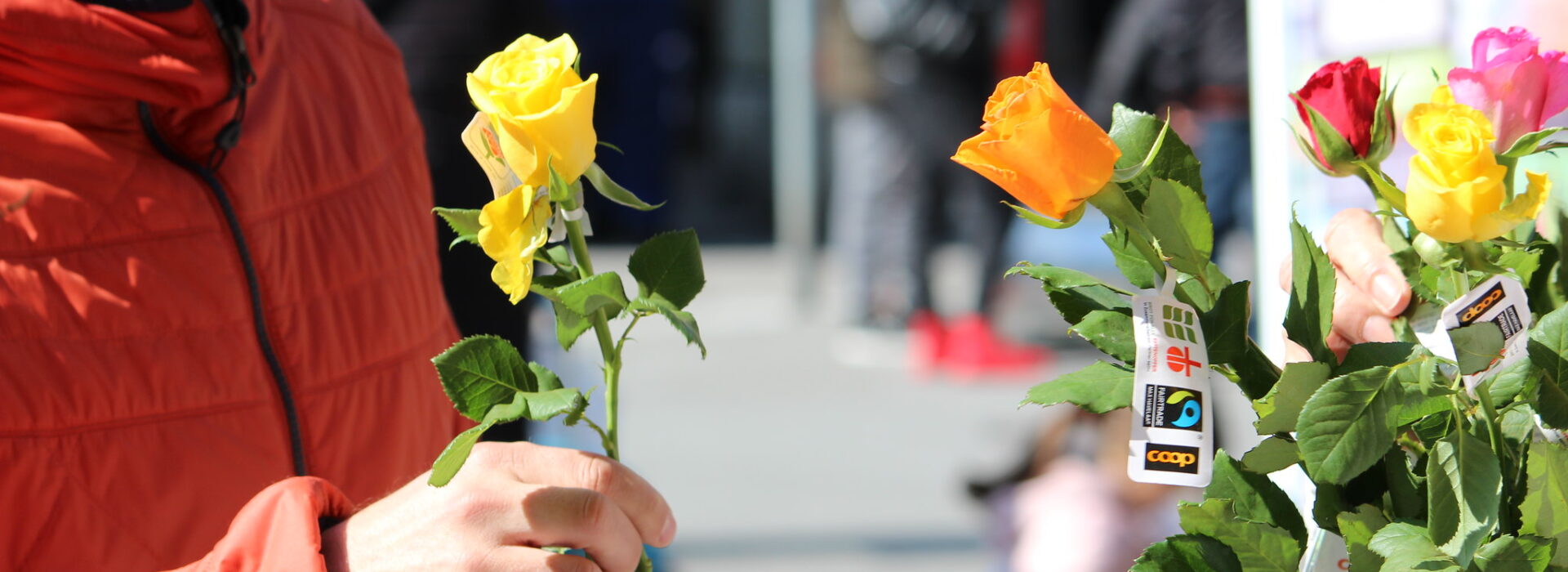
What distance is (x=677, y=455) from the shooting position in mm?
4410

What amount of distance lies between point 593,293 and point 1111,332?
25cm

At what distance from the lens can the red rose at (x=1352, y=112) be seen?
0.73 meters

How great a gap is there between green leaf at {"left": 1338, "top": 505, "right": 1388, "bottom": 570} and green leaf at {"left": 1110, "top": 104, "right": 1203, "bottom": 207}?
0.18m

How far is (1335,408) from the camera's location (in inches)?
25.4

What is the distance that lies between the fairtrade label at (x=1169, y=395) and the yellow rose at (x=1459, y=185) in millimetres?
116

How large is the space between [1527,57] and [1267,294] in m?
1.43

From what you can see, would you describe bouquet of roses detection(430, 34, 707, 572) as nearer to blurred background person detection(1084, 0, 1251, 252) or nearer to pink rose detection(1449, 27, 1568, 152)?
pink rose detection(1449, 27, 1568, 152)

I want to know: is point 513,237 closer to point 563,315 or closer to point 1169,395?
point 563,315

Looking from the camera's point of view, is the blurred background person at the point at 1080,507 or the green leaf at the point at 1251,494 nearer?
the green leaf at the point at 1251,494

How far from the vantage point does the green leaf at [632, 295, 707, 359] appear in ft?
2.08

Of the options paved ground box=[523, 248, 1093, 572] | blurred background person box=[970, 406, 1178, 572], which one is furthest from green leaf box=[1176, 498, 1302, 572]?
paved ground box=[523, 248, 1093, 572]

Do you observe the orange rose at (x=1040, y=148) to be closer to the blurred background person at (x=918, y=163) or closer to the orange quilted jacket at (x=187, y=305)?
the orange quilted jacket at (x=187, y=305)

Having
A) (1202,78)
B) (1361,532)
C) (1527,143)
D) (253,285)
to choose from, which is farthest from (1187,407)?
(1202,78)

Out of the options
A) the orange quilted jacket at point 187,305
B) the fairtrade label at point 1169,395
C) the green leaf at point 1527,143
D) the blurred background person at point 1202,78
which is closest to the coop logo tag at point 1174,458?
the fairtrade label at point 1169,395
